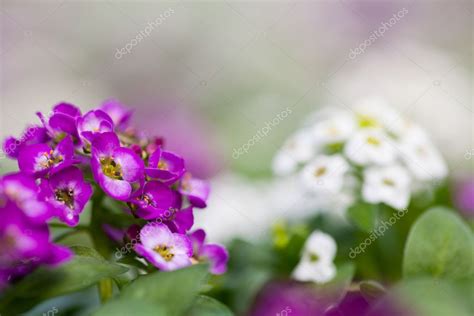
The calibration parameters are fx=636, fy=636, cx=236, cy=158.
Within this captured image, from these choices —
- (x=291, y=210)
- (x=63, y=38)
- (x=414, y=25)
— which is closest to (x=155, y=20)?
(x=63, y=38)

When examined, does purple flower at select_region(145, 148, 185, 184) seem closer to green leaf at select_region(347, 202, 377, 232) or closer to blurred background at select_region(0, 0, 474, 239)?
green leaf at select_region(347, 202, 377, 232)

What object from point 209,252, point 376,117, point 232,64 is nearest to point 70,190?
point 209,252

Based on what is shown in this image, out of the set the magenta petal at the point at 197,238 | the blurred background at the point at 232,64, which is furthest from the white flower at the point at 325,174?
the blurred background at the point at 232,64

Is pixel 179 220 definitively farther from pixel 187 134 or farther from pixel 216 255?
pixel 187 134

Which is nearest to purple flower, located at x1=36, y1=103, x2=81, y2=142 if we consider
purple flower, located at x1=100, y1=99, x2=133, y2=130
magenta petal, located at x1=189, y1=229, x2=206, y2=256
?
purple flower, located at x1=100, y1=99, x2=133, y2=130

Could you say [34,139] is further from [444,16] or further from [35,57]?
[444,16]

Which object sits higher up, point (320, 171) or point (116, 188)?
point (320, 171)
